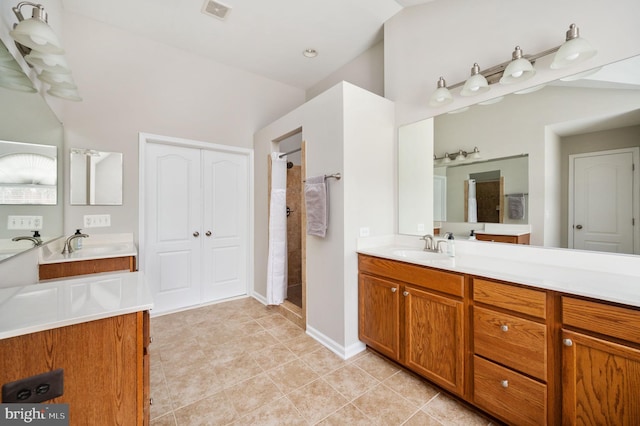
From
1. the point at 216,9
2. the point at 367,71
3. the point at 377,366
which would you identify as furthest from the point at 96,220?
the point at 367,71

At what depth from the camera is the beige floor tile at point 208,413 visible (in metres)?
1.54

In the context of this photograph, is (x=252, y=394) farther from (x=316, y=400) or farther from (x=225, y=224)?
(x=225, y=224)

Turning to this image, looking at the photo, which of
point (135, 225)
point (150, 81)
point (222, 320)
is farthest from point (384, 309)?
point (150, 81)

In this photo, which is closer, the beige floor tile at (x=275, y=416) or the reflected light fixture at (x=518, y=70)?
the beige floor tile at (x=275, y=416)

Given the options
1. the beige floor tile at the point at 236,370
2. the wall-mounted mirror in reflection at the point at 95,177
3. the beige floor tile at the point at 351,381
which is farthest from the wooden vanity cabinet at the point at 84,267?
the beige floor tile at the point at 351,381

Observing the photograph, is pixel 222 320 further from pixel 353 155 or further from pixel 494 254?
pixel 494 254

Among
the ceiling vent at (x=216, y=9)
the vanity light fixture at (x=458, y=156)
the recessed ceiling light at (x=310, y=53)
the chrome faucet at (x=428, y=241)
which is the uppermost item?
the recessed ceiling light at (x=310, y=53)

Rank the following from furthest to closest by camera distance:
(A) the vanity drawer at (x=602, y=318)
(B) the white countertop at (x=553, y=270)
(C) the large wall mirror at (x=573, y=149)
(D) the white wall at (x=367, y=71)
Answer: (D) the white wall at (x=367, y=71) → (C) the large wall mirror at (x=573, y=149) → (B) the white countertop at (x=553, y=270) → (A) the vanity drawer at (x=602, y=318)

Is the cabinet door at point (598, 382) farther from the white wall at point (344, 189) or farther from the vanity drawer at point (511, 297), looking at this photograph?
the white wall at point (344, 189)

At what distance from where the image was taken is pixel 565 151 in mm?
1604

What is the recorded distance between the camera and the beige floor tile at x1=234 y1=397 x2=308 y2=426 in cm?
153

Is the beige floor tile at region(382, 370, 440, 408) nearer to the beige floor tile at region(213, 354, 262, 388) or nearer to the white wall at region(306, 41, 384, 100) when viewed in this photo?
the beige floor tile at region(213, 354, 262, 388)

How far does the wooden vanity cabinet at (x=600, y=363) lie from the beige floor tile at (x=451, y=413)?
0.47 m

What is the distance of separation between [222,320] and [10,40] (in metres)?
2.65
